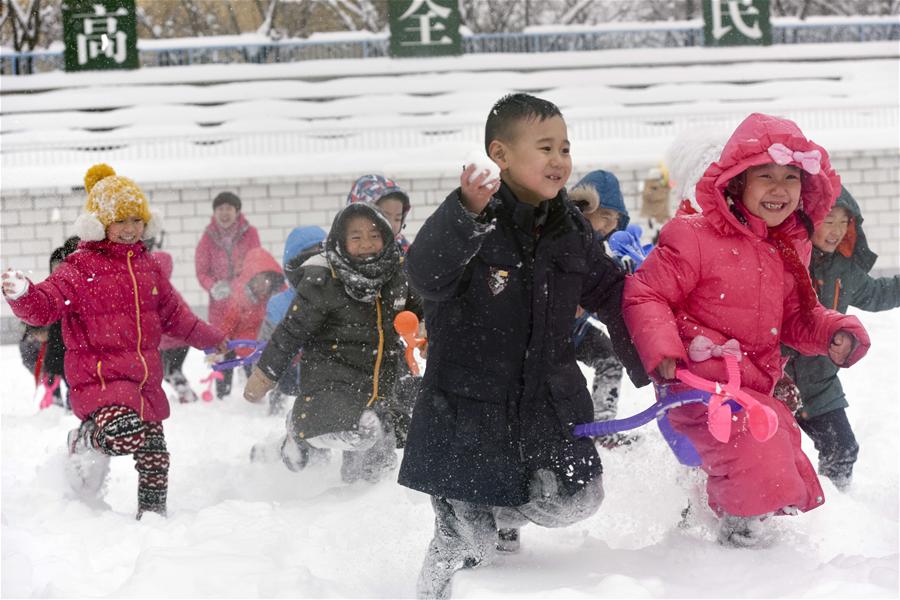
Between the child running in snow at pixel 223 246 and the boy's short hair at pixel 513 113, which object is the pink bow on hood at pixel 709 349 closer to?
the boy's short hair at pixel 513 113

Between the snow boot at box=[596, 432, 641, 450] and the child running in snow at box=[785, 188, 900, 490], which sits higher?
the child running in snow at box=[785, 188, 900, 490]

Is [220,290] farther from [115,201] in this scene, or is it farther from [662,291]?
[662,291]

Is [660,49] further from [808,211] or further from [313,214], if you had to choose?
[808,211]

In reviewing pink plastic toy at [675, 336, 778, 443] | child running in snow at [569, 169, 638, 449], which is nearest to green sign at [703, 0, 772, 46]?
child running in snow at [569, 169, 638, 449]

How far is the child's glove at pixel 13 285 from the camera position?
165 inches

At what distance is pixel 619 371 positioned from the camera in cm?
532

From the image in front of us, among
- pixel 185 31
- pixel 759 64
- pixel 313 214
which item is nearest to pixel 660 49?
pixel 759 64

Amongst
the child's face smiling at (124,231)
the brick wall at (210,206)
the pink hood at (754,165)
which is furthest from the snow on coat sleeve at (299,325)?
the brick wall at (210,206)

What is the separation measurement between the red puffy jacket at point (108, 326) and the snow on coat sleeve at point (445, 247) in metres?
2.15

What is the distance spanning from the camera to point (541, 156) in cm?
295

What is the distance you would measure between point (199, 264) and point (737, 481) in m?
7.72

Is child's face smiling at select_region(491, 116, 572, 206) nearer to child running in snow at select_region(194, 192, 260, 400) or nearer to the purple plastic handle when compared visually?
the purple plastic handle

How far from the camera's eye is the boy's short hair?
297cm

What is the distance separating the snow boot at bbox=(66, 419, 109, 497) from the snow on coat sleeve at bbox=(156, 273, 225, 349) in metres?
0.62
